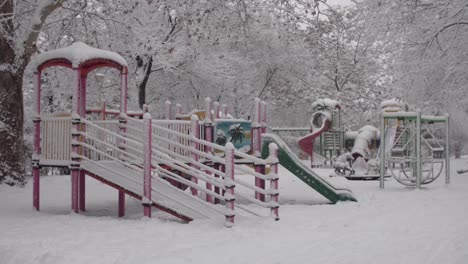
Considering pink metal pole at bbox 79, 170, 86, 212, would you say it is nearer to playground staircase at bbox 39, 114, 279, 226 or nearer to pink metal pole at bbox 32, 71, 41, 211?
playground staircase at bbox 39, 114, 279, 226

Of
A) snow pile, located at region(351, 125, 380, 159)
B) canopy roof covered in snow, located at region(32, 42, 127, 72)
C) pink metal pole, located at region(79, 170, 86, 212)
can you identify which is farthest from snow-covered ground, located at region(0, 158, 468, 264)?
snow pile, located at region(351, 125, 380, 159)

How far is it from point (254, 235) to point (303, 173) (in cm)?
454

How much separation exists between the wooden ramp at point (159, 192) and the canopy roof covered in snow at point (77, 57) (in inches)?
79.7

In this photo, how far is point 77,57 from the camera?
1029cm

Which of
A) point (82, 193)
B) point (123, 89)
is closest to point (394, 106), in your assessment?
point (123, 89)

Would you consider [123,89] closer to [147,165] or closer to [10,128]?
[147,165]

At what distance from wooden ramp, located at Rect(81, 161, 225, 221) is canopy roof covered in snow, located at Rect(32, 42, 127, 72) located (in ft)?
6.64

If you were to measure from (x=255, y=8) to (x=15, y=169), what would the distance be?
7210 millimetres

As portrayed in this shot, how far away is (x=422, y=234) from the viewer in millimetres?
7809

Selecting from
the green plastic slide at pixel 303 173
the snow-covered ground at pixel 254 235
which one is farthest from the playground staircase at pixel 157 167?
the green plastic slide at pixel 303 173

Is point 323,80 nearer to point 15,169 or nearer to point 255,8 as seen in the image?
point 255,8

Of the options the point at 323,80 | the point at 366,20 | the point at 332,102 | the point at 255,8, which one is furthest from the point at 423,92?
the point at 323,80

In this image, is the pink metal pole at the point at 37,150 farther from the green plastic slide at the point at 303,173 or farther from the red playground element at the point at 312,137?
the red playground element at the point at 312,137

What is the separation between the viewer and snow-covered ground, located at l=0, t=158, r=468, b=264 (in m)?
6.32
